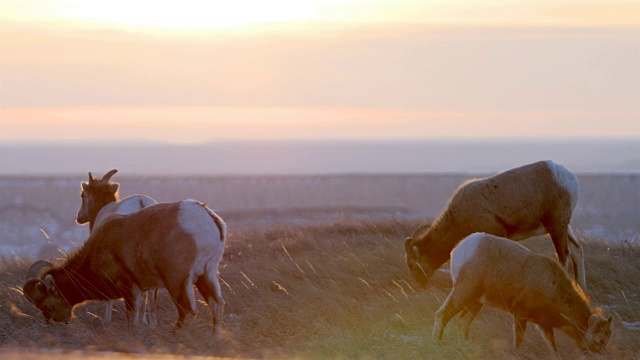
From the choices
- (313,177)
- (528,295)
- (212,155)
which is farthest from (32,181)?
(528,295)

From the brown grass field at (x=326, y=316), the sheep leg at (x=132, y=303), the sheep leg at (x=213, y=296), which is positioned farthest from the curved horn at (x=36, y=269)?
the sheep leg at (x=213, y=296)

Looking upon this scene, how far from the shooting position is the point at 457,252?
14555 mm

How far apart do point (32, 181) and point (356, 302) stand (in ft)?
247

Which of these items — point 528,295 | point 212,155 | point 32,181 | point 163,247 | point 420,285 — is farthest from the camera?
point 212,155

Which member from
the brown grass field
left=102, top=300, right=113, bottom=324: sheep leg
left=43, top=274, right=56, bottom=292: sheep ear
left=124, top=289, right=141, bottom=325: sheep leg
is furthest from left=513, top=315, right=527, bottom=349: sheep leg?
left=43, top=274, right=56, bottom=292: sheep ear

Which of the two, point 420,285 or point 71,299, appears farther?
point 420,285

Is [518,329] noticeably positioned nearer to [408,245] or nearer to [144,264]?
[408,245]

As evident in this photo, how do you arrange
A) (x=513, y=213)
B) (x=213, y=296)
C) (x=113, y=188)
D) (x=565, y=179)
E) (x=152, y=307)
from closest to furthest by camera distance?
(x=213, y=296) → (x=152, y=307) → (x=513, y=213) → (x=565, y=179) → (x=113, y=188)

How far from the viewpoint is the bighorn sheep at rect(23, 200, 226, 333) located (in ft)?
49.4

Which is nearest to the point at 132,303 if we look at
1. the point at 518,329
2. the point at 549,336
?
the point at 518,329

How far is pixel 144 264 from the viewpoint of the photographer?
50.3ft

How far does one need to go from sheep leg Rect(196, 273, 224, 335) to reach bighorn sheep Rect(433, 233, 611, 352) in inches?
114

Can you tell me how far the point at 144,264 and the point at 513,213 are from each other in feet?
21.1

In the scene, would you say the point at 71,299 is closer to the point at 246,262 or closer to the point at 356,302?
the point at 356,302
